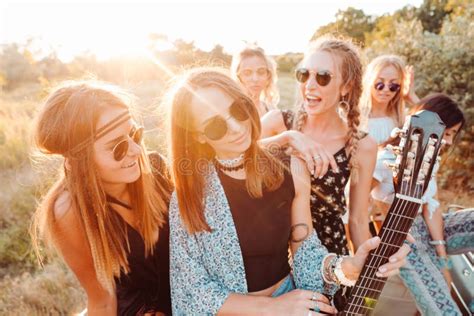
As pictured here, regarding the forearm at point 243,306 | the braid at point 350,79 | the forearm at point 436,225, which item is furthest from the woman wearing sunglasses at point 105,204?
the forearm at point 436,225

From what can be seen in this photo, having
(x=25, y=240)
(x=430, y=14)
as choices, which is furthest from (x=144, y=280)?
(x=430, y=14)

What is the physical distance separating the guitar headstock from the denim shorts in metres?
0.70

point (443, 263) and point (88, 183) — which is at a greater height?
point (88, 183)

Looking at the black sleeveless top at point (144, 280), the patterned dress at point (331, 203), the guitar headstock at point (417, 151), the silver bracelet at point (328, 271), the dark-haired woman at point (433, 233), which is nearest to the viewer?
the guitar headstock at point (417, 151)

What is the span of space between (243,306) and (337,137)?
1.25 meters

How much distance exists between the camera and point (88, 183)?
2.02 metres

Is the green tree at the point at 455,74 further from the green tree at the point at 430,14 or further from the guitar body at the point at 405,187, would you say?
the green tree at the point at 430,14

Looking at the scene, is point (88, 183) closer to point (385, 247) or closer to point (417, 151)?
point (385, 247)

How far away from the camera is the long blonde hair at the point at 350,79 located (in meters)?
2.46

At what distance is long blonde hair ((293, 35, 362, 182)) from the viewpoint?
2465 mm

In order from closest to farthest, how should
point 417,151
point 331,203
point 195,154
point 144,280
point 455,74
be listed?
point 417,151, point 195,154, point 144,280, point 331,203, point 455,74

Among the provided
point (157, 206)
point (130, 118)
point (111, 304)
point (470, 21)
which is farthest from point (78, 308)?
point (470, 21)

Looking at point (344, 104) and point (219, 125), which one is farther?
point (344, 104)

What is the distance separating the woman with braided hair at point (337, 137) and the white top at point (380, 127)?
64.2 inches
